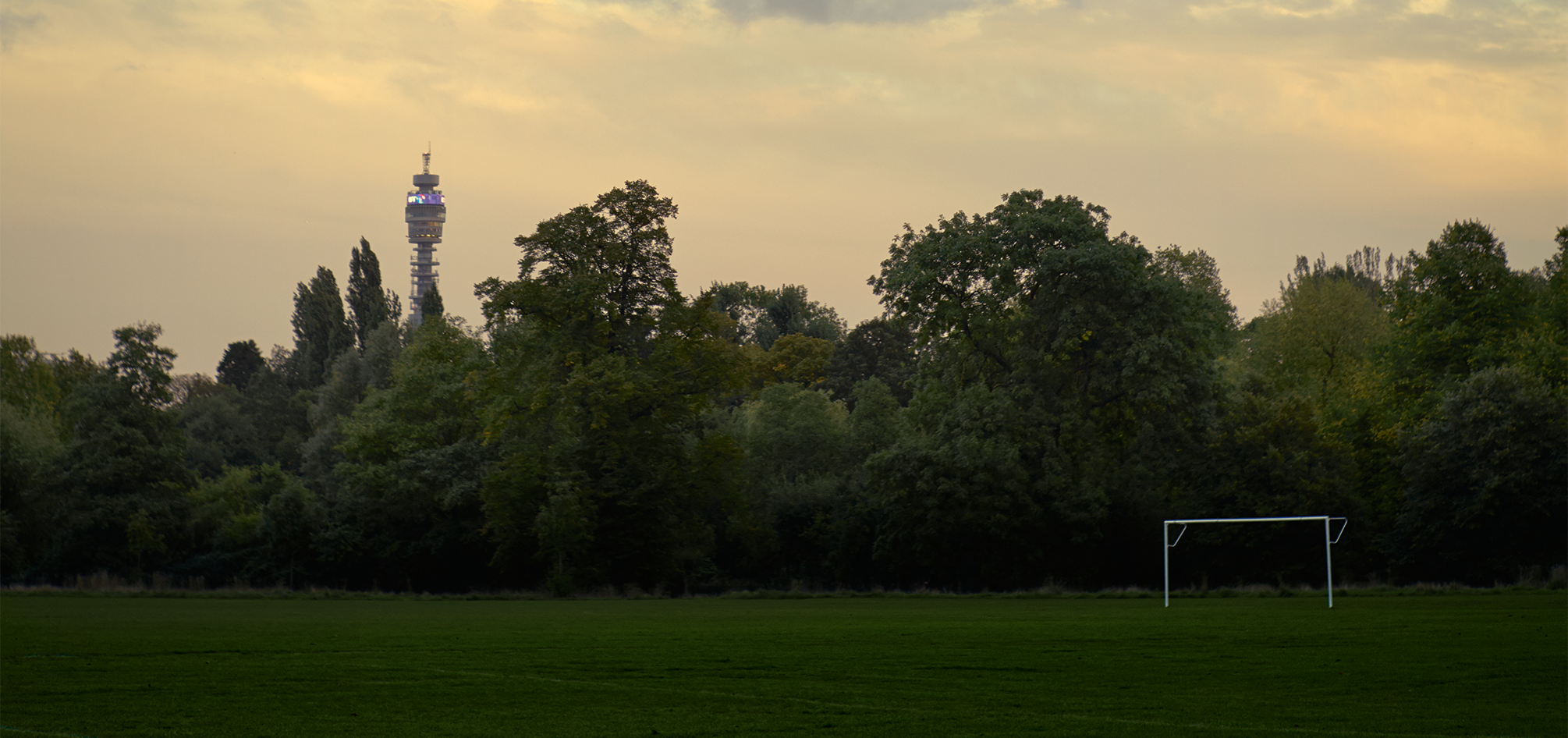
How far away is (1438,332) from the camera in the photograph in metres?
54.1

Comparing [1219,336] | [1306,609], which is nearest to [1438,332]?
[1219,336]

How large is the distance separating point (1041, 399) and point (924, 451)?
552cm

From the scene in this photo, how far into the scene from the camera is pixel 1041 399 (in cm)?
5231

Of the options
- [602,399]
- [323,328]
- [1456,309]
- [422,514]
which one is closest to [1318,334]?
[1456,309]

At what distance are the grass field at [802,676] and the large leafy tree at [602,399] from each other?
22.1m

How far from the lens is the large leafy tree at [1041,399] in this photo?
49750 millimetres

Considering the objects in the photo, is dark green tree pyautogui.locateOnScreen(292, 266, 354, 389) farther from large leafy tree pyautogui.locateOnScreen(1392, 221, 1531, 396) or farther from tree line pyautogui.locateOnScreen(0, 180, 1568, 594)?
large leafy tree pyautogui.locateOnScreen(1392, 221, 1531, 396)

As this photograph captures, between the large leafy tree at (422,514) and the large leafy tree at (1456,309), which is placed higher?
the large leafy tree at (1456,309)

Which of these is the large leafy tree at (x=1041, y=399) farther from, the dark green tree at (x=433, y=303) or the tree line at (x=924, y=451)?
the dark green tree at (x=433, y=303)

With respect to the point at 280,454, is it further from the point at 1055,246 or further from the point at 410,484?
the point at 1055,246

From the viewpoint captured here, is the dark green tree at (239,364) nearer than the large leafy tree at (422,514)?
No

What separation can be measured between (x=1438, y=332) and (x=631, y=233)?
32390 mm

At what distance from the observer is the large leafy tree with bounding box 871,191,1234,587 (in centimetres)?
4975

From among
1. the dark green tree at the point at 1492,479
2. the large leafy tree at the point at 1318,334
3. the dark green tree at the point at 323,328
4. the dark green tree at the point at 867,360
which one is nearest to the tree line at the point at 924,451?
the dark green tree at the point at 1492,479
